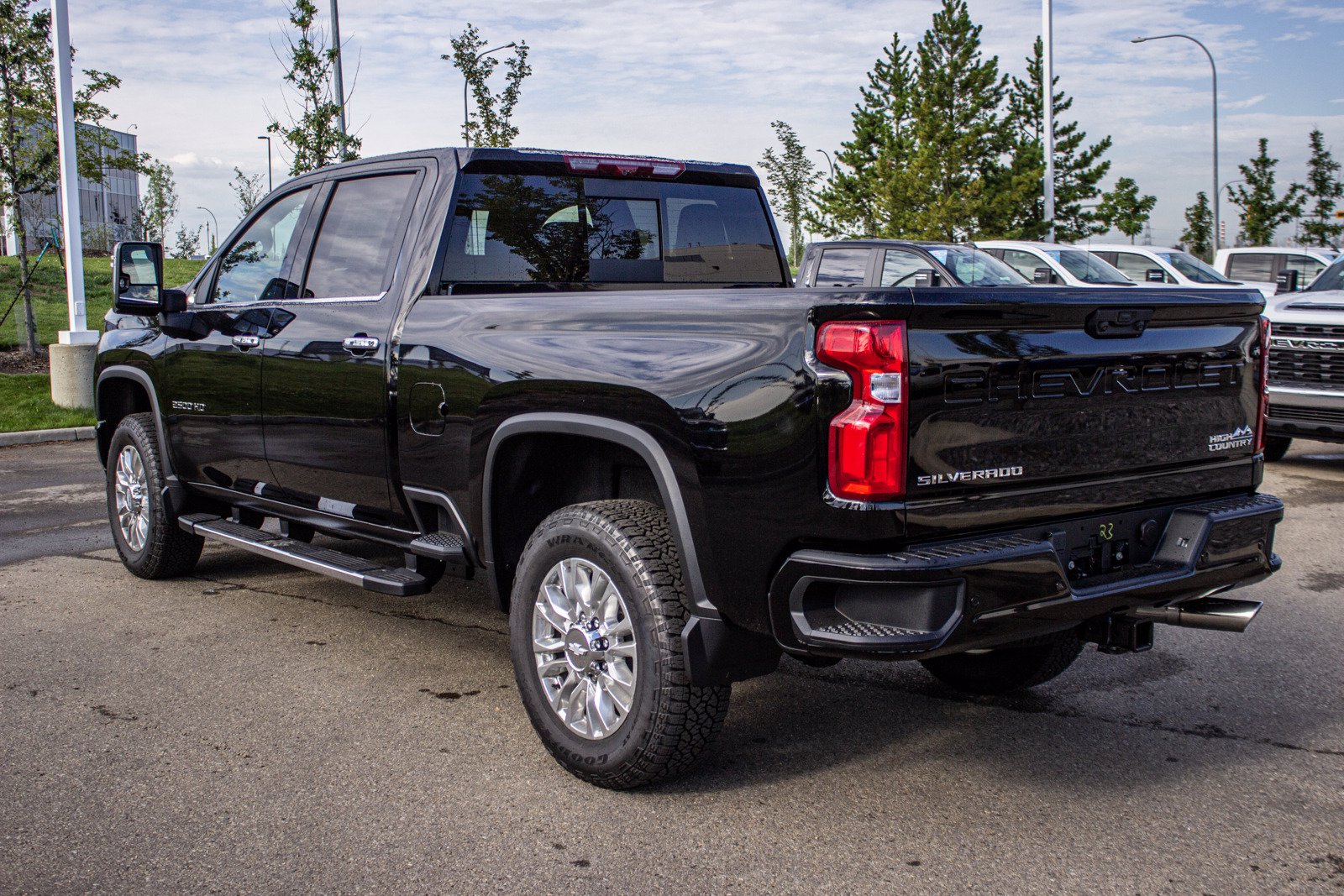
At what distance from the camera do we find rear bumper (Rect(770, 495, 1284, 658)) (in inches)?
119

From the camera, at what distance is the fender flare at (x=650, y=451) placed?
3.43 meters

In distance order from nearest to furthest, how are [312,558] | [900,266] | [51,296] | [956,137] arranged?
[312,558] < [900,266] < [51,296] < [956,137]

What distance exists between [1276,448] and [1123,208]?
34777mm

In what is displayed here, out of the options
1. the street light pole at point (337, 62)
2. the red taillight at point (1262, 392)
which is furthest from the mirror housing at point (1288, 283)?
the street light pole at point (337, 62)

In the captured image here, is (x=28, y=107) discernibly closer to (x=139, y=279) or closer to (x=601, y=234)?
(x=139, y=279)

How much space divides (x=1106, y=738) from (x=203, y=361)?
420cm

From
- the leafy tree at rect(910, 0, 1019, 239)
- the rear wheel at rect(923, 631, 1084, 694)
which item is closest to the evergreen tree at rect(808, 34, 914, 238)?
the leafy tree at rect(910, 0, 1019, 239)

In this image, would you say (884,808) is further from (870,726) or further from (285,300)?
(285,300)

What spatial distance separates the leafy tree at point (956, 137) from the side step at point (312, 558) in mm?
34231

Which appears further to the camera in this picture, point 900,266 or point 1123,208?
point 1123,208

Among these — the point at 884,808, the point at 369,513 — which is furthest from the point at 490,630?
the point at 884,808

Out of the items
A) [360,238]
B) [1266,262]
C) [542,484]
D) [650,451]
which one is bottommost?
[542,484]

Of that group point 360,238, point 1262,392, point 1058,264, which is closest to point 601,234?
point 360,238

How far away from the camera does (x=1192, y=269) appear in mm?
19000
